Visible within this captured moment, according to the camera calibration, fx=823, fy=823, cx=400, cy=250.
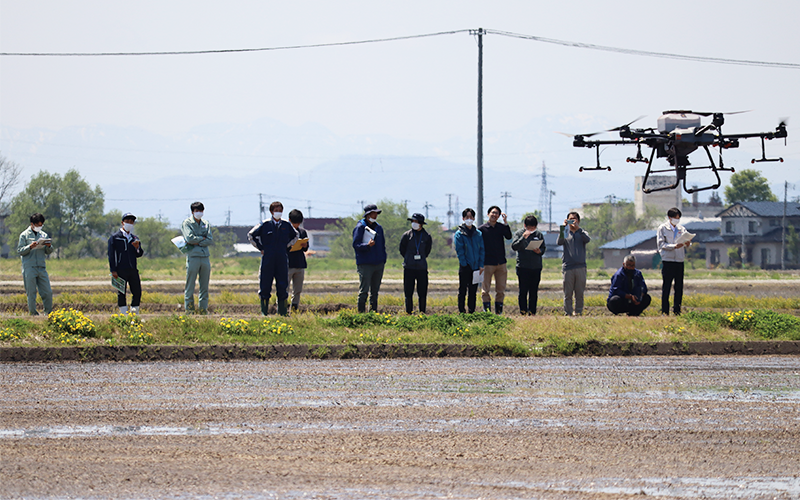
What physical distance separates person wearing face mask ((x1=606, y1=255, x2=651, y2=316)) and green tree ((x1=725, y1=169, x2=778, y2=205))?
106471 millimetres

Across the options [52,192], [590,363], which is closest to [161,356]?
[590,363]

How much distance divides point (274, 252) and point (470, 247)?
3478 millimetres

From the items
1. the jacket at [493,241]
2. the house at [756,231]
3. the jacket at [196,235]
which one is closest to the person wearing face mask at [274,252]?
the jacket at [196,235]

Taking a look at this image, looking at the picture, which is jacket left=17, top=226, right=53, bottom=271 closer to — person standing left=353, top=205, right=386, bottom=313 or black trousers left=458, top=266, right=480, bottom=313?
person standing left=353, top=205, right=386, bottom=313

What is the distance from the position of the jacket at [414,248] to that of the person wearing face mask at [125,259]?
15.0ft

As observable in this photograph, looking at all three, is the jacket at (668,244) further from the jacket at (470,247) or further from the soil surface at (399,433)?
the soil surface at (399,433)

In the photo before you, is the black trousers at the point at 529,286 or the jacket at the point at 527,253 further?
the black trousers at the point at 529,286

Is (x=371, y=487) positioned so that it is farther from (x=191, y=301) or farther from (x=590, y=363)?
(x=191, y=301)

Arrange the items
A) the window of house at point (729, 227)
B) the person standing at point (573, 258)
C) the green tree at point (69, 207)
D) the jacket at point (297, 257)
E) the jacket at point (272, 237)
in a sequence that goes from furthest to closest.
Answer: the green tree at point (69, 207), the window of house at point (729, 227), the jacket at point (297, 257), the person standing at point (573, 258), the jacket at point (272, 237)

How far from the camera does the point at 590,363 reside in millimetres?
10469

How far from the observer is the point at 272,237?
14.4 meters

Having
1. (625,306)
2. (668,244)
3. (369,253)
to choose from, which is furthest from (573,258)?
(369,253)

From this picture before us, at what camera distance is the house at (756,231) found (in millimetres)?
87375

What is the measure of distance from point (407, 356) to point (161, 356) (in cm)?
326
